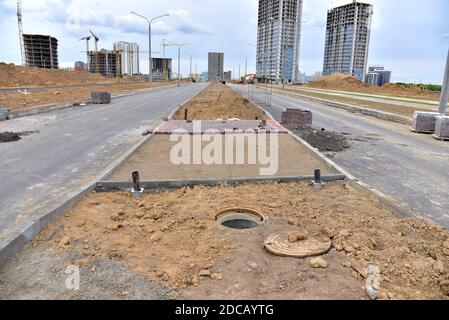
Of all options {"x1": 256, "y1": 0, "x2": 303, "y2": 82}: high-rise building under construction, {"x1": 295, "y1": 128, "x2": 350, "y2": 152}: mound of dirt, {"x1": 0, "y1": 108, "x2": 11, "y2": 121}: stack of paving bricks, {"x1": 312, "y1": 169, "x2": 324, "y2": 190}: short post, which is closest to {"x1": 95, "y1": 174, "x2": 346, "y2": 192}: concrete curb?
{"x1": 312, "y1": 169, "x2": 324, "y2": 190}: short post

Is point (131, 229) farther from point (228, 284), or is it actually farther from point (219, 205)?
point (228, 284)

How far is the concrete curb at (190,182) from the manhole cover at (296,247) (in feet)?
8.37

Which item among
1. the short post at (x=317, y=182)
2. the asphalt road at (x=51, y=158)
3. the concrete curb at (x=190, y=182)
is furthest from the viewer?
the short post at (x=317, y=182)

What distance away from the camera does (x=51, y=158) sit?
9.48 metres

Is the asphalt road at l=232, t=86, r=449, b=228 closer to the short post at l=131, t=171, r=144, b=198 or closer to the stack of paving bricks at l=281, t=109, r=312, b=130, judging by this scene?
the stack of paving bricks at l=281, t=109, r=312, b=130

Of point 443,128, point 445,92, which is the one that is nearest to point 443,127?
point 443,128

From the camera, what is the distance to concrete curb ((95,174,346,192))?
22.9 feet

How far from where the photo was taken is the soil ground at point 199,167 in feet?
25.7

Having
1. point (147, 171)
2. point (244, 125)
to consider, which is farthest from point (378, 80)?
point (147, 171)

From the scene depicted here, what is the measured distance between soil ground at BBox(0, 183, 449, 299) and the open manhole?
145 millimetres

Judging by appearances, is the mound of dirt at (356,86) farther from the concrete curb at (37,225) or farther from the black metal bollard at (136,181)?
the concrete curb at (37,225)

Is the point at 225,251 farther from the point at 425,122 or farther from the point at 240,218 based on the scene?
the point at 425,122

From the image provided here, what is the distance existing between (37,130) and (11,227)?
1008 centimetres

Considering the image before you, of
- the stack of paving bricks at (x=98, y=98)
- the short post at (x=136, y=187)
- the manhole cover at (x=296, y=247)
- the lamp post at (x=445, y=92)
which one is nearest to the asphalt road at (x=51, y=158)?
the short post at (x=136, y=187)
